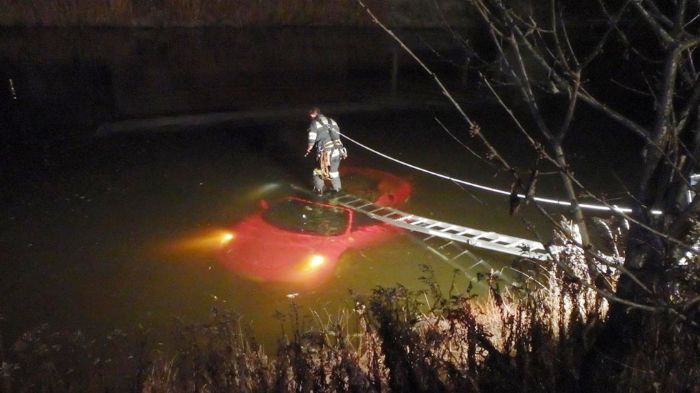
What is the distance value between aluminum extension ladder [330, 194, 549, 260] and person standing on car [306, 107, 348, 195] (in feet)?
1.27

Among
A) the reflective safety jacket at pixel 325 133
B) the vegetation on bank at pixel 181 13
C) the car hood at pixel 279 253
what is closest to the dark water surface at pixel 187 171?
the car hood at pixel 279 253

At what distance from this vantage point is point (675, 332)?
357cm

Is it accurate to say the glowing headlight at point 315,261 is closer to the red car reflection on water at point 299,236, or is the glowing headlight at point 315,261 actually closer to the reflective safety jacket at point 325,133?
the red car reflection on water at point 299,236

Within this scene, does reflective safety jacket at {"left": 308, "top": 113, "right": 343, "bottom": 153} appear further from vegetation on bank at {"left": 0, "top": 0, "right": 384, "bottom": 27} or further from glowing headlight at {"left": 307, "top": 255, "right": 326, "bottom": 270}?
vegetation on bank at {"left": 0, "top": 0, "right": 384, "bottom": 27}

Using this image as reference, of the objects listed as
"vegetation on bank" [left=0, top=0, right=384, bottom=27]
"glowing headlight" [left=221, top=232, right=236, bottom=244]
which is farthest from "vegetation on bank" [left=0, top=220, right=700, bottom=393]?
"vegetation on bank" [left=0, top=0, right=384, bottom=27]

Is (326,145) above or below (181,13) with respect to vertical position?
below

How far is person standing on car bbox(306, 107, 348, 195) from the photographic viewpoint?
9.62 meters

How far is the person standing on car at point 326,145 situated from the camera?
9.62 metres

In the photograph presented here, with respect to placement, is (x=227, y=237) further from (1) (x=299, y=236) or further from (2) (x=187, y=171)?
(2) (x=187, y=171)

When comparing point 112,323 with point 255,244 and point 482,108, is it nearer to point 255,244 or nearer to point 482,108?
point 255,244

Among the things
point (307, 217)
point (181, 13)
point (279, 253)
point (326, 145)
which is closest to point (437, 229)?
point (307, 217)

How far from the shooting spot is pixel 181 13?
105 feet

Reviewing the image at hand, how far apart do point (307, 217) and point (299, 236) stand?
2.39 ft

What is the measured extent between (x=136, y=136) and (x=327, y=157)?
5.95 metres
